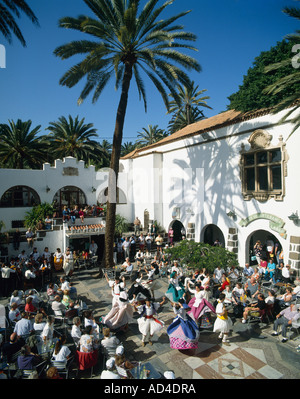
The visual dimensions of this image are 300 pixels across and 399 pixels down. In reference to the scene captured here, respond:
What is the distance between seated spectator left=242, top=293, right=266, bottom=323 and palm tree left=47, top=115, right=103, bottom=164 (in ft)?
68.0

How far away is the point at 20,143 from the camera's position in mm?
22875

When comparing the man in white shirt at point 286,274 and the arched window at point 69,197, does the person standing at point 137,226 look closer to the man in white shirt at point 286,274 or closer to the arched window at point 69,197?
the arched window at point 69,197

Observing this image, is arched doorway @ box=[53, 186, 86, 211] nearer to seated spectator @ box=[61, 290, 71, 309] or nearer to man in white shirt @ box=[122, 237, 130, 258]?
man in white shirt @ box=[122, 237, 130, 258]

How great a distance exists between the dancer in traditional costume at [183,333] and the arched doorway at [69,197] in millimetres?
17591

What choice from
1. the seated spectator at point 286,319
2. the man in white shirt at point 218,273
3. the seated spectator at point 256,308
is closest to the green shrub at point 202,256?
the man in white shirt at point 218,273

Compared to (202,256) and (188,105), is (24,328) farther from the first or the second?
(188,105)

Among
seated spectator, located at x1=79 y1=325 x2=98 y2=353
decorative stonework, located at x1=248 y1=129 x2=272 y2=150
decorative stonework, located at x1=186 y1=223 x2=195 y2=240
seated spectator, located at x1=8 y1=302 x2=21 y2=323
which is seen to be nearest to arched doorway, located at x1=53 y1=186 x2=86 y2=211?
decorative stonework, located at x1=186 y1=223 x2=195 y2=240

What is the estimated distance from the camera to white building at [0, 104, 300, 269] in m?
12.9

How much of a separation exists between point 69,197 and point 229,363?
19540 mm

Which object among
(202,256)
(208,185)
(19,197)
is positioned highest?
(208,185)

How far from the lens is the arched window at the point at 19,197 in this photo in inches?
787

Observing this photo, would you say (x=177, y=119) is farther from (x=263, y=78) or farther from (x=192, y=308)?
(x=192, y=308)

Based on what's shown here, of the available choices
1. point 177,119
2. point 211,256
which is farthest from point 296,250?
point 177,119

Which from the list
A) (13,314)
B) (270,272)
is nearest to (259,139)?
(270,272)
